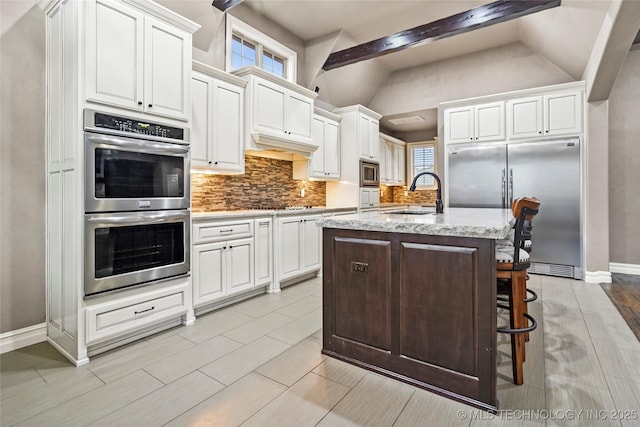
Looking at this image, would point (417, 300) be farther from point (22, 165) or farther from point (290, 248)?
point (22, 165)

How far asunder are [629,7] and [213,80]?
367 centimetres

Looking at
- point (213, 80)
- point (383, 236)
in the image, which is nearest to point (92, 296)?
point (383, 236)

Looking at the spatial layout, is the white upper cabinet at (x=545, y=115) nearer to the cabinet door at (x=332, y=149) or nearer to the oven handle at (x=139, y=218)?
the cabinet door at (x=332, y=149)

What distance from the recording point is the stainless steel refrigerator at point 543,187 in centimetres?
434

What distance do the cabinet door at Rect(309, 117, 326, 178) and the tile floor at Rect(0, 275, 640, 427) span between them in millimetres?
2505

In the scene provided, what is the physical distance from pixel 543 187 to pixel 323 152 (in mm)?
3053

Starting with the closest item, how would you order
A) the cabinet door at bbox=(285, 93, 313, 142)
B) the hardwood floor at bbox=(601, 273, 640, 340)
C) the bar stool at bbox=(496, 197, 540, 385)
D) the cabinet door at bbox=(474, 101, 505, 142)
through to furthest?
the bar stool at bbox=(496, 197, 540, 385)
the hardwood floor at bbox=(601, 273, 640, 340)
the cabinet door at bbox=(285, 93, 313, 142)
the cabinet door at bbox=(474, 101, 505, 142)

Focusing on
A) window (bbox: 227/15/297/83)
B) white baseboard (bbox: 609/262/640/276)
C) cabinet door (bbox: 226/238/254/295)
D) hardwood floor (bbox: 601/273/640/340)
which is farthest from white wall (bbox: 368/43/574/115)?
cabinet door (bbox: 226/238/254/295)

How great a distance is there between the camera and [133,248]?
7.95 ft

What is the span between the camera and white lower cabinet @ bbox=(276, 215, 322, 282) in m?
3.84

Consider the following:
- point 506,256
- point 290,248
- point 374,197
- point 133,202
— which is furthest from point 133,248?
point 374,197

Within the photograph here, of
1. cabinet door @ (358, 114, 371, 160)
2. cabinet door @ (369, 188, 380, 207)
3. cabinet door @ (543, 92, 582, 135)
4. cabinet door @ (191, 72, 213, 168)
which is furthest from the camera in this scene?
cabinet door @ (369, 188, 380, 207)

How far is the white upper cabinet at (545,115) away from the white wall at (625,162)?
33.2 inches

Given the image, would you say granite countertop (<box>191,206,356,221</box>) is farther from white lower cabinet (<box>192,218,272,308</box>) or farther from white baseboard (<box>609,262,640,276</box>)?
white baseboard (<box>609,262,640,276</box>)
